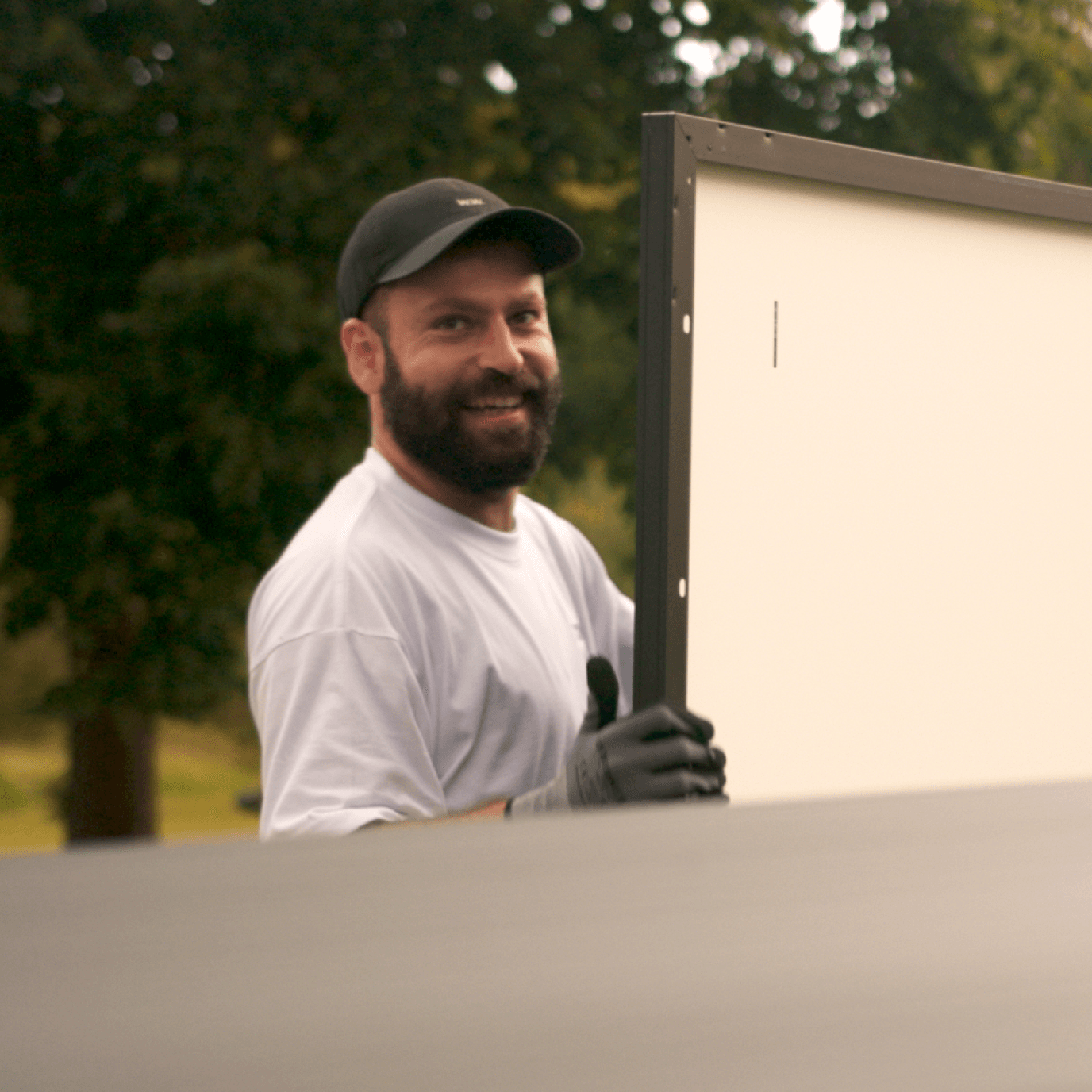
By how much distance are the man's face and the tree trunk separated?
18.2 ft

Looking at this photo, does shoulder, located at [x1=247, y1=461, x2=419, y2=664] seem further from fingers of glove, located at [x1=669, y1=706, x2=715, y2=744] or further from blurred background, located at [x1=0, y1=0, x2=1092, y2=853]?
blurred background, located at [x1=0, y1=0, x2=1092, y2=853]

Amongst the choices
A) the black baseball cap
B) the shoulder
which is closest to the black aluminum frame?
the shoulder

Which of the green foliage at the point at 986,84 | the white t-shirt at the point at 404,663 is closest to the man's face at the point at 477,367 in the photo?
the white t-shirt at the point at 404,663

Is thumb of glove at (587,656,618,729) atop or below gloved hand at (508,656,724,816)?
atop

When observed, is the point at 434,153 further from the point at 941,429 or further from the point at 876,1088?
the point at 876,1088

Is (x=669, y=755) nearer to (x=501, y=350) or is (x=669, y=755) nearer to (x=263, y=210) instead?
(x=501, y=350)

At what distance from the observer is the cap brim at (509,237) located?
8.13ft

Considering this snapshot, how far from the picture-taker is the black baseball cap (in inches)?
99.1

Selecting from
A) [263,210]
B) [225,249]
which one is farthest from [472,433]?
[225,249]

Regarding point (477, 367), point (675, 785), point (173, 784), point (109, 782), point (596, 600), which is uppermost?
point (477, 367)

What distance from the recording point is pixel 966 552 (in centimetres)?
197

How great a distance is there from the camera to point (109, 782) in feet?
26.4

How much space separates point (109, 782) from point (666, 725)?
682cm

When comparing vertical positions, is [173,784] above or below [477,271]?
below
